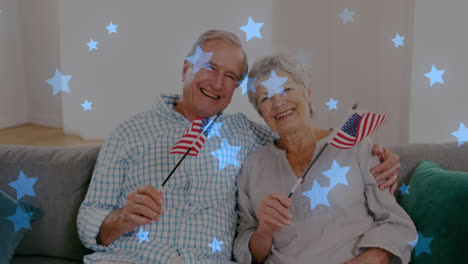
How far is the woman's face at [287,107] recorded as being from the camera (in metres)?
1.47

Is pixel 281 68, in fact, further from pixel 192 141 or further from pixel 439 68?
pixel 439 68

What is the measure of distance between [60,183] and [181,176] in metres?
0.49

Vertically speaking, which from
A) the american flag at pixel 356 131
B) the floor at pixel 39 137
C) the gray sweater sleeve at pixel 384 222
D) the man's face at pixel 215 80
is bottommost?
the floor at pixel 39 137

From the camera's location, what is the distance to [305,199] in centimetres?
144

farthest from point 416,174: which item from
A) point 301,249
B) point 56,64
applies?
point 56,64

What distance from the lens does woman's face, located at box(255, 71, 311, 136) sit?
4.83 ft

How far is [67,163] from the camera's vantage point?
1.69 m

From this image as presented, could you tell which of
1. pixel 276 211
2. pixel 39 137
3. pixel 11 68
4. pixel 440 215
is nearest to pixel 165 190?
pixel 276 211

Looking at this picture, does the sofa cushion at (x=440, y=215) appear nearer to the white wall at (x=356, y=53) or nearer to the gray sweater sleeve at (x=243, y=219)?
the gray sweater sleeve at (x=243, y=219)

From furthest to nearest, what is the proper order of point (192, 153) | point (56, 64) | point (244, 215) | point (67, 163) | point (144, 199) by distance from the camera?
point (56, 64) < point (67, 163) < point (244, 215) < point (192, 153) < point (144, 199)

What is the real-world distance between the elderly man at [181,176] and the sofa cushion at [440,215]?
0.49 ft

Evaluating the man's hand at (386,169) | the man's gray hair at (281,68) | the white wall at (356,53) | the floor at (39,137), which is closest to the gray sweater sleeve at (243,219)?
the man's gray hair at (281,68)

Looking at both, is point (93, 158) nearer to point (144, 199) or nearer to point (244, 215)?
point (144, 199)

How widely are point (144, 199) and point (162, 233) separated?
0.21 meters
